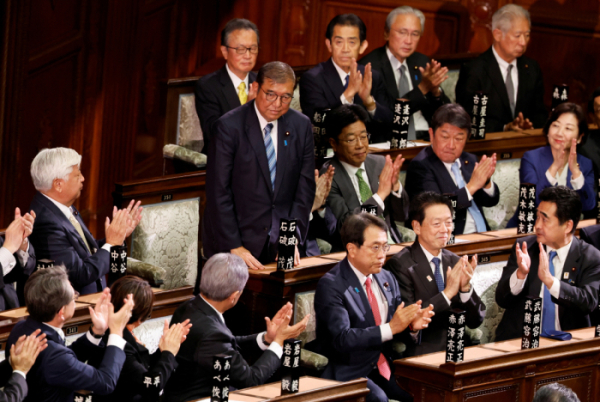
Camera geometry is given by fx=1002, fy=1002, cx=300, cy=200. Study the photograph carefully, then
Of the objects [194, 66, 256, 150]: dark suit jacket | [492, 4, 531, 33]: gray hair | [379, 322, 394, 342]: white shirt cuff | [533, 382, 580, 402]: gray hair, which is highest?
[492, 4, 531, 33]: gray hair

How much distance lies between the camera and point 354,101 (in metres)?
4.68

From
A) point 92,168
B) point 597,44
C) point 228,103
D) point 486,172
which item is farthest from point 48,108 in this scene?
point 597,44

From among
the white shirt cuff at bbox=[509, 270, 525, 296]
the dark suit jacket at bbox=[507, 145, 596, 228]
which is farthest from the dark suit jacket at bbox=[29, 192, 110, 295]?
the dark suit jacket at bbox=[507, 145, 596, 228]

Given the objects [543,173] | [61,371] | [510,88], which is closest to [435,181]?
[543,173]

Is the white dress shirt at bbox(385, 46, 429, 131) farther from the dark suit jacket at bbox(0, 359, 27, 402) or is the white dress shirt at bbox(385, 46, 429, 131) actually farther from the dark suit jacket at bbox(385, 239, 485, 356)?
A: the dark suit jacket at bbox(0, 359, 27, 402)

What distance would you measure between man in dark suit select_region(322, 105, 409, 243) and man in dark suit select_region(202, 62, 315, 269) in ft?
0.72

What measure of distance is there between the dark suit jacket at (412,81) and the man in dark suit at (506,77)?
0.20 m

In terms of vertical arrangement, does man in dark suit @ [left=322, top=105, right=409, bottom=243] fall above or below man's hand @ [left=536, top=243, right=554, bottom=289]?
above

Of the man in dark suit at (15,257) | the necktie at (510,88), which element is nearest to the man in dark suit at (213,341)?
the man in dark suit at (15,257)

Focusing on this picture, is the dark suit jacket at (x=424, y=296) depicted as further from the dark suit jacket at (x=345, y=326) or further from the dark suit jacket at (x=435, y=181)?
the dark suit jacket at (x=435, y=181)

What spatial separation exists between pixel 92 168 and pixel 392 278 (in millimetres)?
2289

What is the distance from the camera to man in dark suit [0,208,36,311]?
313 cm

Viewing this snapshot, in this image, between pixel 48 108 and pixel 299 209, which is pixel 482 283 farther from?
pixel 48 108

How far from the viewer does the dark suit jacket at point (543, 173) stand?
4.44 m
